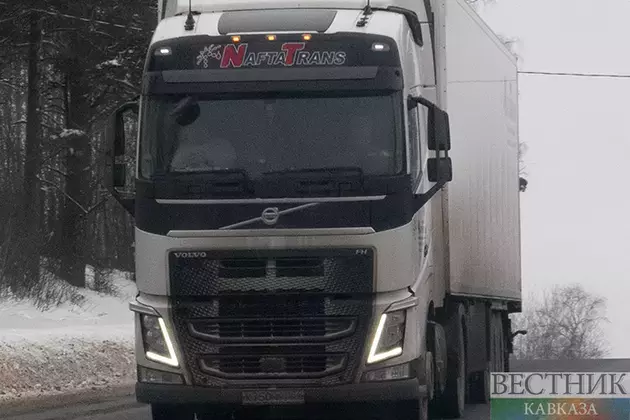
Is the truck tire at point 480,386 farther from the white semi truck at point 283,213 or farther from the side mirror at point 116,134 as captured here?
the side mirror at point 116,134

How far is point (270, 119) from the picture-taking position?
1274 cm

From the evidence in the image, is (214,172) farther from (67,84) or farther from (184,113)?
(67,84)

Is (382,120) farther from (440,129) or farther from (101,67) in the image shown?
(101,67)

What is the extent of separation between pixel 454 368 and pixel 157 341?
4.38 meters

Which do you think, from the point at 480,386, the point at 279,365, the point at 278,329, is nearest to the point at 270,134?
the point at 278,329

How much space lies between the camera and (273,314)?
12.5 m

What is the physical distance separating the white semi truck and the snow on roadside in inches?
274

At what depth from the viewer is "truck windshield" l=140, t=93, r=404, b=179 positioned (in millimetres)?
12547

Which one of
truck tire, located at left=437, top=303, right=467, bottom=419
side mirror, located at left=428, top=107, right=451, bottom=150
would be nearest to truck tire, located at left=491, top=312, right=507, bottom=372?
truck tire, located at left=437, top=303, right=467, bottom=419

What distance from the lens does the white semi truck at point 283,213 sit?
12.4m

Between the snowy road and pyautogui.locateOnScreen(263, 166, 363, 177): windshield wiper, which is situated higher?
pyautogui.locateOnScreen(263, 166, 363, 177): windshield wiper

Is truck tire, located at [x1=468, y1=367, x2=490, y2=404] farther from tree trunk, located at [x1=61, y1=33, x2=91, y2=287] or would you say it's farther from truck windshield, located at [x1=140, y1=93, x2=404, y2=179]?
tree trunk, located at [x1=61, y1=33, x2=91, y2=287]

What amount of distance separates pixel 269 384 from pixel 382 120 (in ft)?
7.66

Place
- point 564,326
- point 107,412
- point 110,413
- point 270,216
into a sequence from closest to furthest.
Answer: point 270,216
point 110,413
point 107,412
point 564,326
